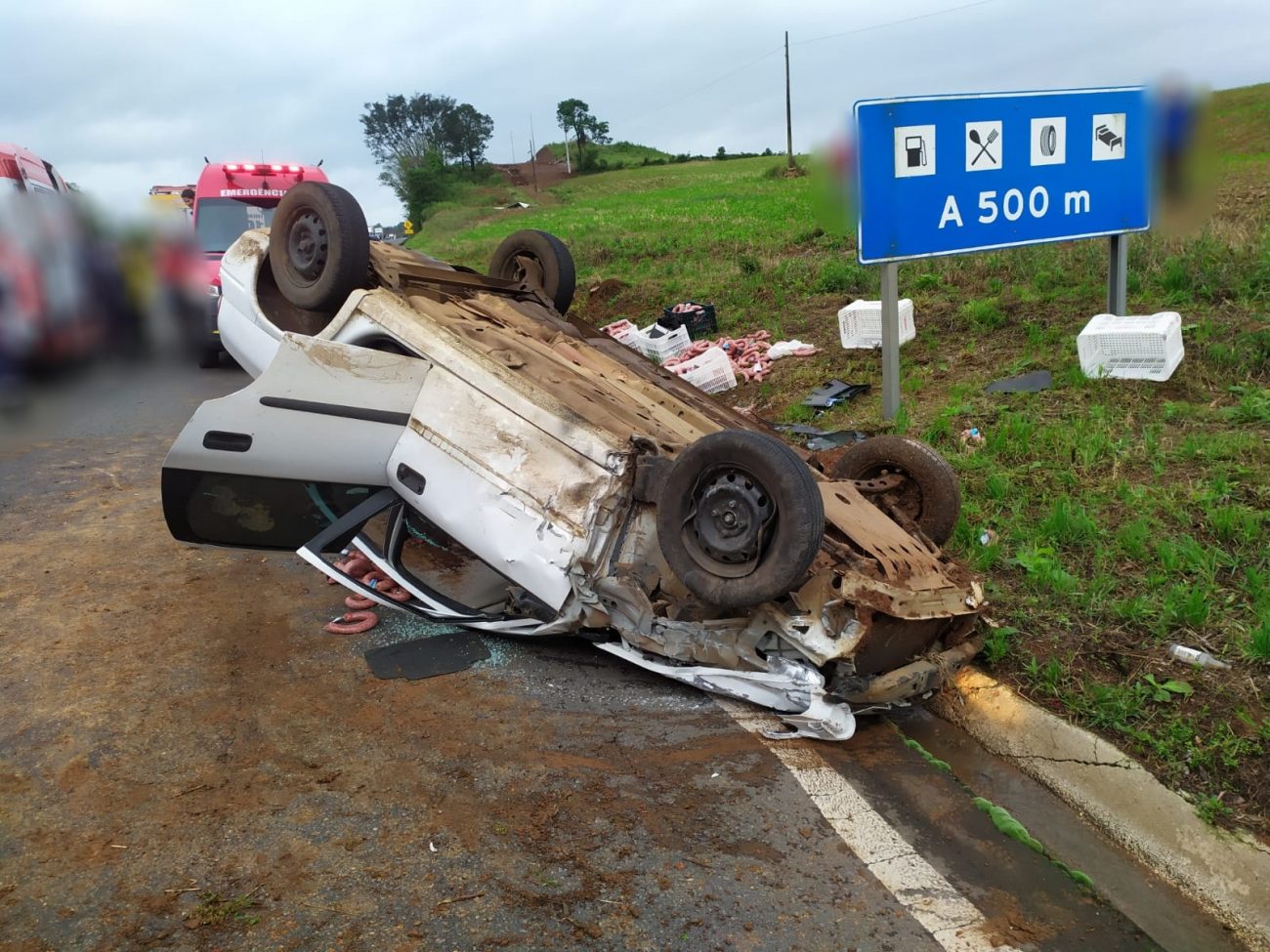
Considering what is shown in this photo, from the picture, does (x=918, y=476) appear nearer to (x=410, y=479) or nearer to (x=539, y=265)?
(x=410, y=479)

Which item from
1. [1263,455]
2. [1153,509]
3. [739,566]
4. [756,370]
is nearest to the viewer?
[739,566]

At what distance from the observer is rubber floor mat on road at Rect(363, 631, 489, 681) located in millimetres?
3900

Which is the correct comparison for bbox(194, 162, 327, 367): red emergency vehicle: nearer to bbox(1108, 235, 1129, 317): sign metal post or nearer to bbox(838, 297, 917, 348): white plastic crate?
bbox(838, 297, 917, 348): white plastic crate

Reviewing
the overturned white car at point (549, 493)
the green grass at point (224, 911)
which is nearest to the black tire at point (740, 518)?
the overturned white car at point (549, 493)

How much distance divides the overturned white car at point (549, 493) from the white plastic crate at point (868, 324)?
3722mm

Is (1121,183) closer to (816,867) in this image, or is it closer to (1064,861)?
(1064,861)

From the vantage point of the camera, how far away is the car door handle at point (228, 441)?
161 inches

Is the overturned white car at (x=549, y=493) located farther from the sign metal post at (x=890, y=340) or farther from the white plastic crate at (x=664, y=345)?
the white plastic crate at (x=664, y=345)

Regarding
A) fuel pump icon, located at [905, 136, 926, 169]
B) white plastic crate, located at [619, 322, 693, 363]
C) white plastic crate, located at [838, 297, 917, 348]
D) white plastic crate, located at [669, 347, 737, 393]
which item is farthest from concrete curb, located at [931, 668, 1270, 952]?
white plastic crate, located at [619, 322, 693, 363]

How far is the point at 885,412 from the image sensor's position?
649 cm

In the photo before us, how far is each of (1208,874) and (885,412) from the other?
4027mm

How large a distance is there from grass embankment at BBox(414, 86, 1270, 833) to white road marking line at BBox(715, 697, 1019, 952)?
92cm

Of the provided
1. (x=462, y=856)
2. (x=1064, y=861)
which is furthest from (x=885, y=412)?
(x=462, y=856)

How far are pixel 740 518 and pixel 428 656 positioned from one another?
1.49m
